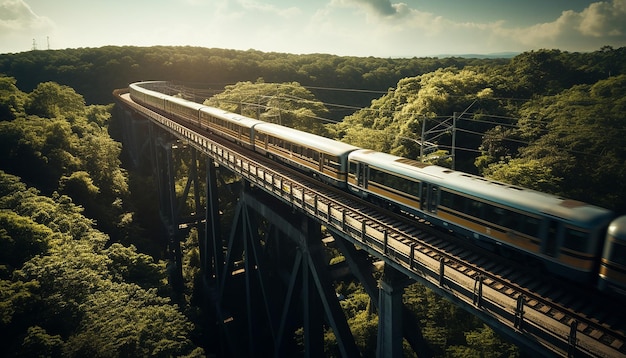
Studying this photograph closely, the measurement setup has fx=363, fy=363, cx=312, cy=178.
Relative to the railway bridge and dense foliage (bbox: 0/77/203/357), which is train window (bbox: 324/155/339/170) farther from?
dense foliage (bbox: 0/77/203/357)

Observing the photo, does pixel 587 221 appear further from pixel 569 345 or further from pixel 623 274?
pixel 569 345

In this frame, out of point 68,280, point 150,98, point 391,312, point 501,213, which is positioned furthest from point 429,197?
point 150,98

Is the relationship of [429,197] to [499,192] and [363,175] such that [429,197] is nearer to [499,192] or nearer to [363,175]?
[499,192]

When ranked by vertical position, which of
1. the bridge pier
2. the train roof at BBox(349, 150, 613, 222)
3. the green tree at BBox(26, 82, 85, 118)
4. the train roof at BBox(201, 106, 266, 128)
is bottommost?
the bridge pier

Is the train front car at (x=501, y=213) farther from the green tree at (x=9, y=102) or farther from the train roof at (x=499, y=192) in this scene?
the green tree at (x=9, y=102)

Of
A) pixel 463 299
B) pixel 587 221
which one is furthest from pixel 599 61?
pixel 463 299

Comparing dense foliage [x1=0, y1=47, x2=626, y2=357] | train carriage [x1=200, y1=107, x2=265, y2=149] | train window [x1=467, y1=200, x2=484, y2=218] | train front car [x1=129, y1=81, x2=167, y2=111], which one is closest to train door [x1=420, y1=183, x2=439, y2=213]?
train window [x1=467, y1=200, x2=484, y2=218]
